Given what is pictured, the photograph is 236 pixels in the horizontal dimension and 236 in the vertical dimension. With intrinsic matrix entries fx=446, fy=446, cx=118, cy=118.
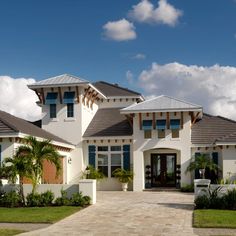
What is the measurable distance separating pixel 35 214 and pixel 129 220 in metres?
3.37

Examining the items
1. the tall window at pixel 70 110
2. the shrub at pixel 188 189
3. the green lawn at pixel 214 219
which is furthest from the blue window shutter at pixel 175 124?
the green lawn at pixel 214 219

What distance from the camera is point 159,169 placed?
28.1m

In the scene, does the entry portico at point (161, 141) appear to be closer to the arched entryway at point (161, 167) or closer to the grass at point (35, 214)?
the arched entryway at point (161, 167)

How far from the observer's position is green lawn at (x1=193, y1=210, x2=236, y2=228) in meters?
13.2

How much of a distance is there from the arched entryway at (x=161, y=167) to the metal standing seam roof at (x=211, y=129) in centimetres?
169

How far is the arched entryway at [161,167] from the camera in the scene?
27.9 meters

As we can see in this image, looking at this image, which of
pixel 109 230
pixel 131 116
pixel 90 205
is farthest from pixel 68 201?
pixel 131 116

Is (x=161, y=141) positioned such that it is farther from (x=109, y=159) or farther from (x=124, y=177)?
(x=109, y=159)

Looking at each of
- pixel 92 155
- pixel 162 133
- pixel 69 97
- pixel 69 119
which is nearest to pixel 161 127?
pixel 162 133

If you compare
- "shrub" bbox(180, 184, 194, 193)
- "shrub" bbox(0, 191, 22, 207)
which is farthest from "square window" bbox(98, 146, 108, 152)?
"shrub" bbox(0, 191, 22, 207)

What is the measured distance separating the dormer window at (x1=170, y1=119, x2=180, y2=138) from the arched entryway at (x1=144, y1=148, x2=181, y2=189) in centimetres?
117

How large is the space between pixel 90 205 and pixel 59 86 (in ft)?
37.9

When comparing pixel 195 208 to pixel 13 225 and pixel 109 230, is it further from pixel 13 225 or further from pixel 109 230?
pixel 13 225

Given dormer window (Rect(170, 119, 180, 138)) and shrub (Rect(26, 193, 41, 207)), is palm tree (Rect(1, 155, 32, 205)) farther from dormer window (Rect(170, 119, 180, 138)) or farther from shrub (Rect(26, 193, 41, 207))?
dormer window (Rect(170, 119, 180, 138))
